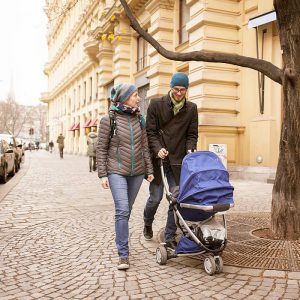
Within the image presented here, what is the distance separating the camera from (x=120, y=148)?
4.43 m

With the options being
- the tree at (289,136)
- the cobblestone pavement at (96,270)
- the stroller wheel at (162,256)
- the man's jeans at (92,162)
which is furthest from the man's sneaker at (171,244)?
the man's jeans at (92,162)

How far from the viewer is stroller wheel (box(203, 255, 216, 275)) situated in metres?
3.97

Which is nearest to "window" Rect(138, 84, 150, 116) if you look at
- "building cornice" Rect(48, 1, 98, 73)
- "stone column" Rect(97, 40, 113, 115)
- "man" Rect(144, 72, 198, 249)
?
"stone column" Rect(97, 40, 113, 115)

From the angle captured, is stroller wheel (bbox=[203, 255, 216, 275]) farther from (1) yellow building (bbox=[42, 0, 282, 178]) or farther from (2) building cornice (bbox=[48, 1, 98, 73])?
(2) building cornice (bbox=[48, 1, 98, 73])

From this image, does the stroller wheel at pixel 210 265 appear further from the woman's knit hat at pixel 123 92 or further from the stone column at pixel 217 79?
the stone column at pixel 217 79

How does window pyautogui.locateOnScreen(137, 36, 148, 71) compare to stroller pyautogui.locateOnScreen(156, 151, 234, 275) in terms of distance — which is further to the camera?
window pyautogui.locateOnScreen(137, 36, 148, 71)

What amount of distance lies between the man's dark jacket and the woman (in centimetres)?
36

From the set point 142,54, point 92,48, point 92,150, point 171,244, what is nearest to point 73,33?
point 92,48

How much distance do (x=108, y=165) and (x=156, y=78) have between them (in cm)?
1349

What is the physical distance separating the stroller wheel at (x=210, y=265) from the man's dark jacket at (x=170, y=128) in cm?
116

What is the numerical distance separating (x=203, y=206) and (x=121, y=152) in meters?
1.09

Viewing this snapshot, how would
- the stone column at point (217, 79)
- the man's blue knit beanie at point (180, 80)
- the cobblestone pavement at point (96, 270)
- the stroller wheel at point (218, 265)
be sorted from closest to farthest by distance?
the cobblestone pavement at point (96, 270) < the stroller wheel at point (218, 265) < the man's blue knit beanie at point (180, 80) < the stone column at point (217, 79)

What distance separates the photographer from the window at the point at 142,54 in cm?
2155

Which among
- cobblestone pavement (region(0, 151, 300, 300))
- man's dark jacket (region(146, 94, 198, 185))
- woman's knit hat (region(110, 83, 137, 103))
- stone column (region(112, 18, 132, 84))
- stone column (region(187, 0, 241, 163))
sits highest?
stone column (region(112, 18, 132, 84))
